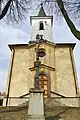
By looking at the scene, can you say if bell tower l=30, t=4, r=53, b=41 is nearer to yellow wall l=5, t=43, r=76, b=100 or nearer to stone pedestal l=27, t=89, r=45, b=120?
yellow wall l=5, t=43, r=76, b=100

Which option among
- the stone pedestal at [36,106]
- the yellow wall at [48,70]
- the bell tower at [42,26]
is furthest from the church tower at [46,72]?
the stone pedestal at [36,106]

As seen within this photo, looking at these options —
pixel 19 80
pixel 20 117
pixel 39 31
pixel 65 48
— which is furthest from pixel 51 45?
pixel 20 117

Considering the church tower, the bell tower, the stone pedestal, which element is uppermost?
the bell tower

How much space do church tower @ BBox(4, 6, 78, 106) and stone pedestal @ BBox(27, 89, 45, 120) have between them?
9.42m

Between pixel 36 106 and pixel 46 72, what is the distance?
37.8ft

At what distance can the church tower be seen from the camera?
61.7ft

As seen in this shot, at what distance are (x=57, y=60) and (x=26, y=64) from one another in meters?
3.36

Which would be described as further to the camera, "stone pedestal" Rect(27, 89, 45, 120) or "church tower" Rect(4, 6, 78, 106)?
"church tower" Rect(4, 6, 78, 106)

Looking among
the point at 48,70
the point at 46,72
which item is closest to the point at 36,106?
the point at 46,72

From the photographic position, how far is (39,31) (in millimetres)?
24578

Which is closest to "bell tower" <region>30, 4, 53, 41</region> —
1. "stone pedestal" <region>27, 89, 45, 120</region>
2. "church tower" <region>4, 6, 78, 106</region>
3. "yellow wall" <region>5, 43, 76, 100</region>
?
"church tower" <region>4, 6, 78, 106</region>

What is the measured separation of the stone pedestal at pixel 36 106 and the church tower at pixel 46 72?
9.42 m

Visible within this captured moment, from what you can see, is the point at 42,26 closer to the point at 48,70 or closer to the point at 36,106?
the point at 48,70

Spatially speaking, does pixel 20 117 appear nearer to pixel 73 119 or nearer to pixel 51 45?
pixel 73 119
